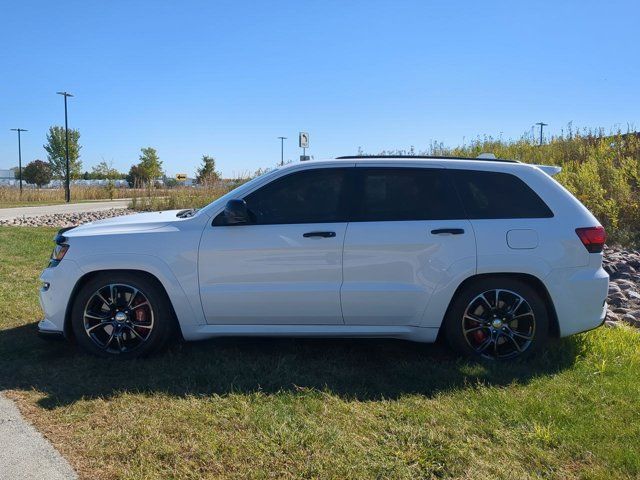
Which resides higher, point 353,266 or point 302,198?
point 302,198

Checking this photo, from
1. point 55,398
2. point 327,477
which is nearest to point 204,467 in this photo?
point 327,477

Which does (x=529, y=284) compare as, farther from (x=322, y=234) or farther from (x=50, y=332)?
(x=50, y=332)

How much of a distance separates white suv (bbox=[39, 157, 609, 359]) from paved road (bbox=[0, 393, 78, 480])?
3.83ft

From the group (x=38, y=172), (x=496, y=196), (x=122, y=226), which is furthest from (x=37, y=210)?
(x=38, y=172)

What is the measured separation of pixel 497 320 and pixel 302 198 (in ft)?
6.44

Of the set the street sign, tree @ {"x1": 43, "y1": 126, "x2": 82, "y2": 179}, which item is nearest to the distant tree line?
tree @ {"x1": 43, "y1": 126, "x2": 82, "y2": 179}

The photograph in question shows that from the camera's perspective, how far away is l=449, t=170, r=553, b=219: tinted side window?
456 cm

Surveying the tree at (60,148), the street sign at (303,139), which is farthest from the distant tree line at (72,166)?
the street sign at (303,139)

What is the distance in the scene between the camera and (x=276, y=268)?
448 cm

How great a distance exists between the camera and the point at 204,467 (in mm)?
2984

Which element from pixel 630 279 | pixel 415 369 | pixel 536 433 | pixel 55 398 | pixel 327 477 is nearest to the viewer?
pixel 327 477

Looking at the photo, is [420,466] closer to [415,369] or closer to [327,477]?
[327,477]

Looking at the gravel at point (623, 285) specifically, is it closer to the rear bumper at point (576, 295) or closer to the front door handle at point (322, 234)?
the rear bumper at point (576, 295)

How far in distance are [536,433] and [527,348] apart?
4.45ft
